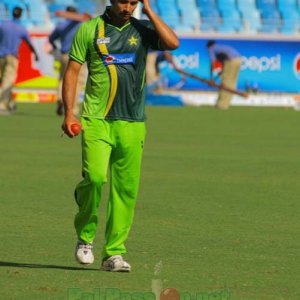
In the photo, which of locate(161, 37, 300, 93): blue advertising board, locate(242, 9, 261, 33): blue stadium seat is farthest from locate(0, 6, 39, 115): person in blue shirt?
locate(242, 9, 261, 33): blue stadium seat

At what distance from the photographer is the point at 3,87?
30.7m

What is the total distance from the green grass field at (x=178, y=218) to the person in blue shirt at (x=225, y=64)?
12.1 meters

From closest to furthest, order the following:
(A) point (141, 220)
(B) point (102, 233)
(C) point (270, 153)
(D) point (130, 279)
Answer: (D) point (130, 279) < (B) point (102, 233) < (A) point (141, 220) < (C) point (270, 153)

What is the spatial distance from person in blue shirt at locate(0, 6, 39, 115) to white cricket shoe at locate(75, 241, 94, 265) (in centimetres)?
2100

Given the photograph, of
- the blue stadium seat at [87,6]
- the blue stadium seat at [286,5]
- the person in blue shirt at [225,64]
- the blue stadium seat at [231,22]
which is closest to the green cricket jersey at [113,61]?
the person in blue shirt at [225,64]

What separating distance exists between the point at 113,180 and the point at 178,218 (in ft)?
10.8

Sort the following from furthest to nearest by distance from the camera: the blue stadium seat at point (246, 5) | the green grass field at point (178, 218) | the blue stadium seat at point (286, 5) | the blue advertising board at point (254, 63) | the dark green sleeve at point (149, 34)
Answer: the blue stadium seat at point (246, 5), the blue stadium seat at point (286, 5), the blue advertising board at point (254, 63), the dark green sleeve at point (149, 34), the green grass field at point (178, 218)

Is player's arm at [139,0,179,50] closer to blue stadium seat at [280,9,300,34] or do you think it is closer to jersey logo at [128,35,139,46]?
jersey logo at [128,35,139,46]

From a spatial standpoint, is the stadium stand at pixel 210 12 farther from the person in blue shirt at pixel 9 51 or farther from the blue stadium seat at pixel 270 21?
the person in blue shirt at pixel 9 51

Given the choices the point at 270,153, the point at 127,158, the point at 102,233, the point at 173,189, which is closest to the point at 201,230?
the point at 102,233

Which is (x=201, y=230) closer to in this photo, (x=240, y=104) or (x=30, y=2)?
(x=240, y=104)

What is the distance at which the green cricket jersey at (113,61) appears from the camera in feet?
29.6

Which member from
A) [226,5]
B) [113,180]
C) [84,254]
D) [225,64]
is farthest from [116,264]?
[226,5]

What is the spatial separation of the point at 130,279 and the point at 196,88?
29.9 metres
